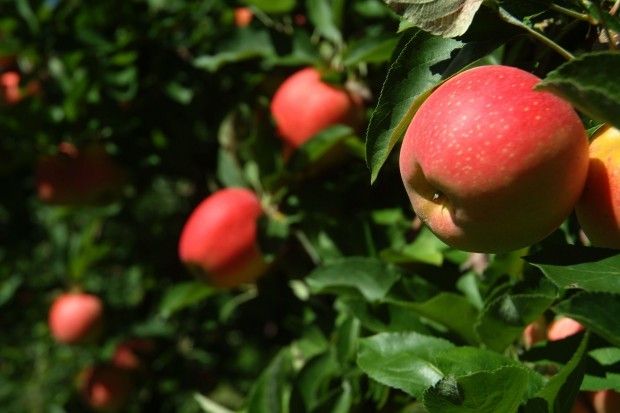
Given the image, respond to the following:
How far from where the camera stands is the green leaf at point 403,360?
0.69 meters

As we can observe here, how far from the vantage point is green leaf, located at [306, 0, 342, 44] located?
1.32 meters

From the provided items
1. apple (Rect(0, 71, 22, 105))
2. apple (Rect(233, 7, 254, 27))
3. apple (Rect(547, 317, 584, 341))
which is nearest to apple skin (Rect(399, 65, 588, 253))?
apple (Rect(547, 317, 584, 341))

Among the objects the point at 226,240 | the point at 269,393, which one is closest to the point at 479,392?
the point at 269,393

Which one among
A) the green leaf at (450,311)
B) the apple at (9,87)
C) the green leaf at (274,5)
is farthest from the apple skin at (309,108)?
the apple at (9,87)

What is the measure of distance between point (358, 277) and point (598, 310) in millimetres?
461

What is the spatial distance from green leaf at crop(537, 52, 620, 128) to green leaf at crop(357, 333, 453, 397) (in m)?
0.29

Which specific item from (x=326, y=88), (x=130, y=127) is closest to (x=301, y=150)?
(x=326, y=88)

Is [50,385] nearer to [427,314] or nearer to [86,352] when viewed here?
[86,352]

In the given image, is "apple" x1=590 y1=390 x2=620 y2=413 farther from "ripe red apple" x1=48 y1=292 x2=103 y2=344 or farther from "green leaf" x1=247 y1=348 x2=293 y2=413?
"ripe red apple" x1=48 y1=292 x2=103 y2=344

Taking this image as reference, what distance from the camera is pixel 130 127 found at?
1.61 meters

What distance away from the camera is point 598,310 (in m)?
0.50

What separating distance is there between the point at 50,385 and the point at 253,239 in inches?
87.3

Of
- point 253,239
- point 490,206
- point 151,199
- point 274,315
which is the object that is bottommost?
point 151,199

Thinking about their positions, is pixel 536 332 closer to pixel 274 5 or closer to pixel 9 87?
pixel 274 5
